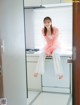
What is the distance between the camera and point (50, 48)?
12.2 feet

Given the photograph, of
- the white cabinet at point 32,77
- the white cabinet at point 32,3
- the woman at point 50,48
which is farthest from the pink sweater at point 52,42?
the white cabinet at point 32,3

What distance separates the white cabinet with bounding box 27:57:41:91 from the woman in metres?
0.10

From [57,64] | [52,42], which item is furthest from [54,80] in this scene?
[52,42]

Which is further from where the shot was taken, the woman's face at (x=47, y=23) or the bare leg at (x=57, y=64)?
the woman's face at (x=47, y=23)

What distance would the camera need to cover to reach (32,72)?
3795mm

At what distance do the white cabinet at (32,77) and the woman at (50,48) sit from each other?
0.33 ft

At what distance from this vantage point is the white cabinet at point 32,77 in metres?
3.73

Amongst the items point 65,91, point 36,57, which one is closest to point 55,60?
point 36,57

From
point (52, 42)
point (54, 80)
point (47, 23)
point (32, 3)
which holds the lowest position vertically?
point (54, 80)

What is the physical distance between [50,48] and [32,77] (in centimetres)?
69

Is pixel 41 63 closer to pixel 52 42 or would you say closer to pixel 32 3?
pixel 52 42

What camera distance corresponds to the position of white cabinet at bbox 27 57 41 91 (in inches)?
147

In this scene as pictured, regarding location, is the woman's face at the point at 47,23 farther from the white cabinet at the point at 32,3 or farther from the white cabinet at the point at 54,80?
the white cabinet at the point at 54,80

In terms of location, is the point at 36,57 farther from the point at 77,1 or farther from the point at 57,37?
the point at 77,1
